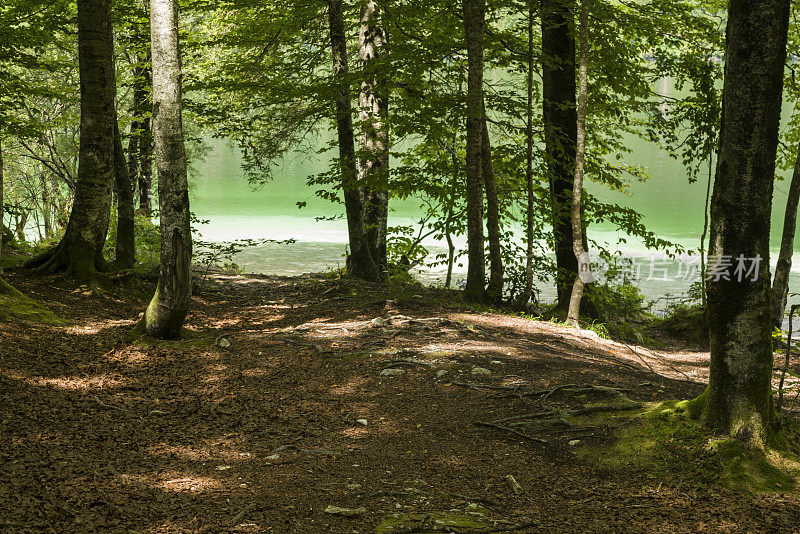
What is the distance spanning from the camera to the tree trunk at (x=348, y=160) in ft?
34.8

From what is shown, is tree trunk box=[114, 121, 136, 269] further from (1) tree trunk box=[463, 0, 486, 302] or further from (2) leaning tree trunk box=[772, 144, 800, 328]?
(2) leaning tree trunk box=[772, 144, 800, 328]

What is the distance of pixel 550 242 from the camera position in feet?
39.4

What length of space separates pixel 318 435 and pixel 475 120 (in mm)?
6074

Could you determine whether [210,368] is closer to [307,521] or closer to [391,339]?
[391,339]

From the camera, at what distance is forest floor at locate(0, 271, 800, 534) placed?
129 inches

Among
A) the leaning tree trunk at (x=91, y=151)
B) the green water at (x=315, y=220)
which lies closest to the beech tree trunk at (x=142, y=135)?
the green water at (x=315, y=220)

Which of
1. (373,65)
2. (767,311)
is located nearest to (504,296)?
(373,65)

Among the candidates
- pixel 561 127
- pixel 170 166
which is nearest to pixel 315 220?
pixel 561 127

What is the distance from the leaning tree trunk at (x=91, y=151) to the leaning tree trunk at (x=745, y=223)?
7.86 metres

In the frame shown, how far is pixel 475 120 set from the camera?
917 cm

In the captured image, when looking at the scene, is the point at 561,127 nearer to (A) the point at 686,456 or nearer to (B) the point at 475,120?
(B) the point at 475,120

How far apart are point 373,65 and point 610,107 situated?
497cm

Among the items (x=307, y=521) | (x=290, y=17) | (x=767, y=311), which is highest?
(x=290, y=17)

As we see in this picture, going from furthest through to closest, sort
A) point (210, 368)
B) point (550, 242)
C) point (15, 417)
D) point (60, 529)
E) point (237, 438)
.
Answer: point (550, 242), point (210, 368), point (237, 438), point (15, 417), point (60, 529)
